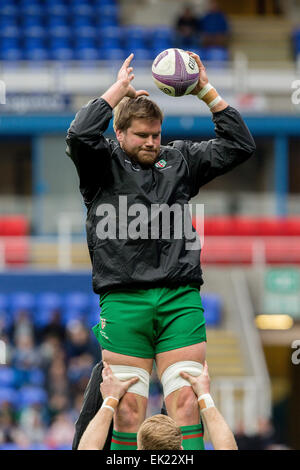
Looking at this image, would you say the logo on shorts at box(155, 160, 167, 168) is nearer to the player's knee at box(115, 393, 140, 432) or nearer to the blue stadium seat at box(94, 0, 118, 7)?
the player's knee at box(115, 393, 140, 432)

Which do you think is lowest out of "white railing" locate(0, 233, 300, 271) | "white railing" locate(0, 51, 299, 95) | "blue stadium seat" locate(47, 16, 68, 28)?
"white railing" locate(0, 233, 300, 271)

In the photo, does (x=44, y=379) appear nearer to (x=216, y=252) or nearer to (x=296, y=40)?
(x=216, y=252)

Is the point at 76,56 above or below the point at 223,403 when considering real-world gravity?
above

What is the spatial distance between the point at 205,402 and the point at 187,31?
49.7 ft

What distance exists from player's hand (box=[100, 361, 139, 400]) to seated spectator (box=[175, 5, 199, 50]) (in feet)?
49.0

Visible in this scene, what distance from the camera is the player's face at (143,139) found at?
4.82 m

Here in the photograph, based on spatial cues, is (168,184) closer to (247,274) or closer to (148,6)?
(247,274)

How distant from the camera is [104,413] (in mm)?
4539

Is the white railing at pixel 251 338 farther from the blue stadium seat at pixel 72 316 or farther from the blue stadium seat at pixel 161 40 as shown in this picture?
the blue stadium seat at pixel 161 40

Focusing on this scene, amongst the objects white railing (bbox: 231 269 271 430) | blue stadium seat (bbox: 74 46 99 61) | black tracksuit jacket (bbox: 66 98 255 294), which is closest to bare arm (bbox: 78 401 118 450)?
black tracksuit jacket (bbox: 66 98 255 294)

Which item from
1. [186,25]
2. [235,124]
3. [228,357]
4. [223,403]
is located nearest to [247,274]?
[228,357]

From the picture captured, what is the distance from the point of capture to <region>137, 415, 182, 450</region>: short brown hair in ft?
13.0

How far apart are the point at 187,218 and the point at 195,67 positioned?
30.0 inches

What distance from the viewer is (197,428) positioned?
470 cm
